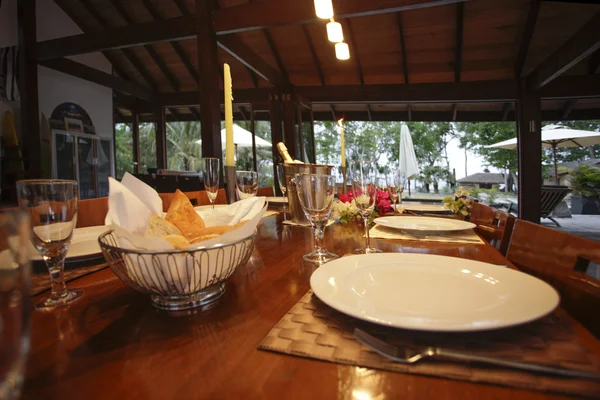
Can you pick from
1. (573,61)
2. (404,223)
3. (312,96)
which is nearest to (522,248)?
(404,223)

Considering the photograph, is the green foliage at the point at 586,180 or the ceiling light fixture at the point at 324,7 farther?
the green foliage at the point at 586,180

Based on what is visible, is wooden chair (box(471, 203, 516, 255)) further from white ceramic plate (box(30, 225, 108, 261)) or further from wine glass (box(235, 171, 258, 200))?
white ceramic plate (box(30, 225, 108, 261))

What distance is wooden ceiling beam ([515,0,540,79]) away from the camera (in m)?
4.02

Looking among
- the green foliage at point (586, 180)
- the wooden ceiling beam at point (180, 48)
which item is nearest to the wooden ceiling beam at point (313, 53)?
the wooden ceiling beam at point (180, 48)

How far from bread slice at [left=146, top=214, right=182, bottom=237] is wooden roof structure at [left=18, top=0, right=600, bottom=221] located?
3.54m

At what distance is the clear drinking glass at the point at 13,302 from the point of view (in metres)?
0.17

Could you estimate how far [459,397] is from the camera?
0.27 metres

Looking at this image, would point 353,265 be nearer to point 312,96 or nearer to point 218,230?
point 218,230

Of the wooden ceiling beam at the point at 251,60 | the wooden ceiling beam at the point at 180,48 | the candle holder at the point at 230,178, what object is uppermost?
the wooden ceiling beam at the point at 180,48

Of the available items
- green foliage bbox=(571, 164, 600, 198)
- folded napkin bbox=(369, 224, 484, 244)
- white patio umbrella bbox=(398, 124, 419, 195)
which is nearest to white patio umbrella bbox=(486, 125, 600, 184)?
green foliage bbox=(571, 164, 600, 198)

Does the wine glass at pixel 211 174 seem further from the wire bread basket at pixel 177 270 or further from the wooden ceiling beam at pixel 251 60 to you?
the wooden ceiling beam at pixel 251 60

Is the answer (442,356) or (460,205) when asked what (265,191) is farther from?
→ (442,356)

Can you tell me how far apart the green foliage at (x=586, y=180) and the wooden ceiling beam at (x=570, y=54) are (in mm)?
3906

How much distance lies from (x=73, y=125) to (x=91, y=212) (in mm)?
6339
